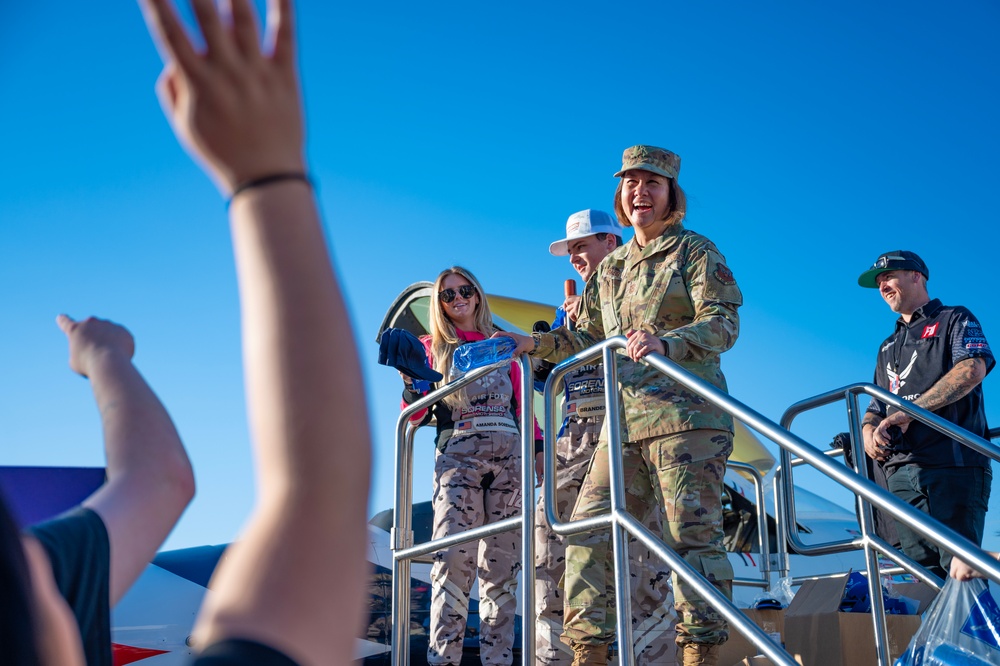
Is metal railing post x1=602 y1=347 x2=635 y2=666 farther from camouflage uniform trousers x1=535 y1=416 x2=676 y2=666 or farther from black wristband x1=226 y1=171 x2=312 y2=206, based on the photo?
black wristband x1=226 y1=171 x2=312 y2=206

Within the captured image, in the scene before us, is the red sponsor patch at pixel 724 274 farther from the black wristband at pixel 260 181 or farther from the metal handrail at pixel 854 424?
the black wristband at pixel 260 181

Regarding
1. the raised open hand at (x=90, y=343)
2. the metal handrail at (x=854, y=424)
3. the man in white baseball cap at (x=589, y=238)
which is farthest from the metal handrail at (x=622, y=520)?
the raised open hand at (x=90, y=343)

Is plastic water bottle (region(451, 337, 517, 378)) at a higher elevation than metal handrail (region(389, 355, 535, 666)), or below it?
higher

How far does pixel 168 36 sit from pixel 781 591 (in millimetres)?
5388

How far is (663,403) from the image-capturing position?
3188 mm

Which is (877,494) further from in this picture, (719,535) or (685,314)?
(685,314)

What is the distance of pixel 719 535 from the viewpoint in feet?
9.89

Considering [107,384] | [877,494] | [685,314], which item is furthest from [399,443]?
[107,384]

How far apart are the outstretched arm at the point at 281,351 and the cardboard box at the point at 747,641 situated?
163 inches

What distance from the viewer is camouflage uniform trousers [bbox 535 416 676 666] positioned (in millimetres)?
3561

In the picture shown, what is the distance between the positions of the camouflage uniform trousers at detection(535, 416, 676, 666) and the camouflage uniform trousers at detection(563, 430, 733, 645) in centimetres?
25

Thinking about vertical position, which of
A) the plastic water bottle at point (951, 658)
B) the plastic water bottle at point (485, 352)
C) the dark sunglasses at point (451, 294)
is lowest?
the plastic water bottle at point (951, 658)

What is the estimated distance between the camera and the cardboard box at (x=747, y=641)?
4.40m

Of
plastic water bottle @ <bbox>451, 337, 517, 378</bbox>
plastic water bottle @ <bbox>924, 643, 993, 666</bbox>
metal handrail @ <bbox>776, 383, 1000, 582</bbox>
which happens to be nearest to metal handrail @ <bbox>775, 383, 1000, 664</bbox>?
metal handrail @ <bbox>776, 383, 1000, 582</bbox>
